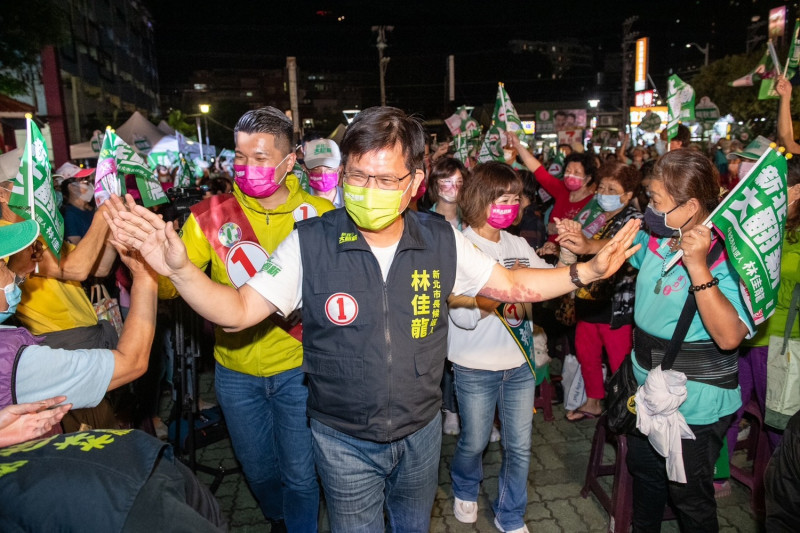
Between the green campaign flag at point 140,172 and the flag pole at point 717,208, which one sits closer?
the flag pole at point 717,208

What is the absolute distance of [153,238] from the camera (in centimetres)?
174

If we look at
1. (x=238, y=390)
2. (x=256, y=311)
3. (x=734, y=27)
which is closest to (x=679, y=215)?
(x=256, y=311)

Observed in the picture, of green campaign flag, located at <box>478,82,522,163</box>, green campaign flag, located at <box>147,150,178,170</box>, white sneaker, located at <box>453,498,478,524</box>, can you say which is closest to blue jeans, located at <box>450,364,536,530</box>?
white sneaker, located at <box>453,498,478,524</box>

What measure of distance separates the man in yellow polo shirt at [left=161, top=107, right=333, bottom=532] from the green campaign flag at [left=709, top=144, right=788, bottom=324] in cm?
219

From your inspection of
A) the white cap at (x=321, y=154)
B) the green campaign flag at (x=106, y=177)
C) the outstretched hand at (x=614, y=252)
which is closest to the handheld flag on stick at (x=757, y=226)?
the outstretched hand at (x=614, y=252)

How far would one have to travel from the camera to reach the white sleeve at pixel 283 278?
204cm

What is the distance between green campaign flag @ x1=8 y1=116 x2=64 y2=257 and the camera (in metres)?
2.26

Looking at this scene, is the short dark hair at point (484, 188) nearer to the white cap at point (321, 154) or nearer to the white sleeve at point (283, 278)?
the white sleeve at point (283, 278)

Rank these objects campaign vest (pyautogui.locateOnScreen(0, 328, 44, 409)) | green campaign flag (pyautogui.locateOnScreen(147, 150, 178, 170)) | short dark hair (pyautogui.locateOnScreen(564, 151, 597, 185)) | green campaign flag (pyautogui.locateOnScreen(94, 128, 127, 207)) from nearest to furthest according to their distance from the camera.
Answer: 1. campaign vest (pyautogui.locateOnScreen(0, 328, 44, 409))
2. green campaign flag (pyautogui.locateOnScreen(94, 128, 127, 207))
3. short dark hair (pyautogui.locateOnScreen(564, 151, 597, 185))
4. green campaign flag (pyautogui.locateOnScreen(147, 150, 178, 170))

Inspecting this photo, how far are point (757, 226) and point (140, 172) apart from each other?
11.6 ft

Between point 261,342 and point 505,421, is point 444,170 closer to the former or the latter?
point 505,421

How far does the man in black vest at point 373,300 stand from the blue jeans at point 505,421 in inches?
36.5

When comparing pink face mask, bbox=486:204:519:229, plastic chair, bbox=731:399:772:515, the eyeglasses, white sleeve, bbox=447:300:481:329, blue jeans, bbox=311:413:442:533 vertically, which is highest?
the eyeglasses

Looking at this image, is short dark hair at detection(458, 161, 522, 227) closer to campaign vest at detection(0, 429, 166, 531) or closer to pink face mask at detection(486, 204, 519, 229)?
pink face mask at detection(486, 204, 519, 229)
